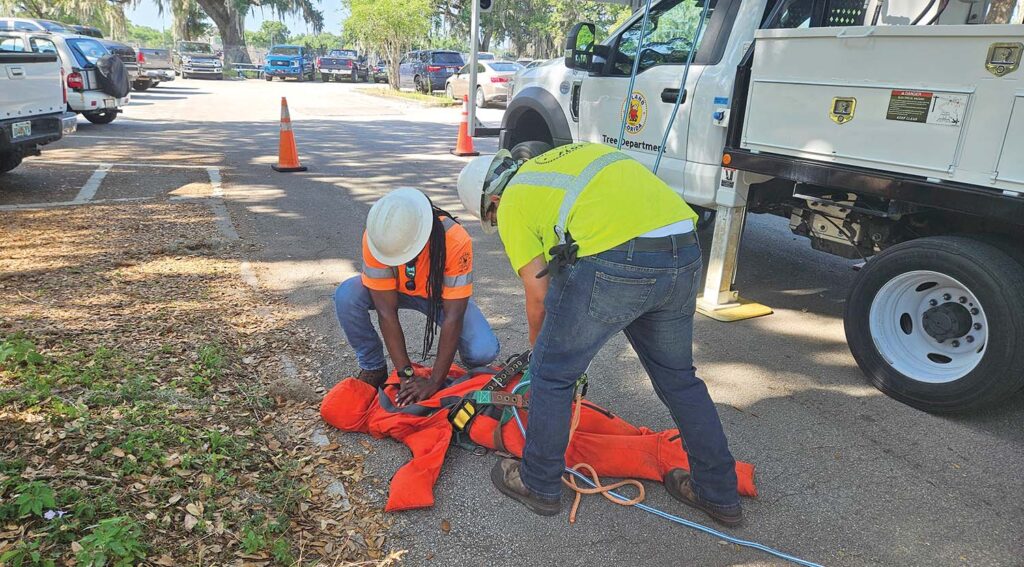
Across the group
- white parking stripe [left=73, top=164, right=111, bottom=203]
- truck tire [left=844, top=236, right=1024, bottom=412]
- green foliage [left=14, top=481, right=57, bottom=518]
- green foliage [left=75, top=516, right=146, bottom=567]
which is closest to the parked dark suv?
white parking stripe [left=73, top=164, right=111, bottom=203]

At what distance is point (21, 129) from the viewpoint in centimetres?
754

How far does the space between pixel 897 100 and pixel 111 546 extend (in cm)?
408

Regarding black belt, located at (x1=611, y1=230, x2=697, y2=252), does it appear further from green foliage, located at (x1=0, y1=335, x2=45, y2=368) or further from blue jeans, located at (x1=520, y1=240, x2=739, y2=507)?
green foliage, located at (x1=0, y1=335, x2=45, y2=368)

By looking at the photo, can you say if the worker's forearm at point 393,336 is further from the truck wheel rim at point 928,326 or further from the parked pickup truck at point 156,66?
the parked pickup truck at point 156,66

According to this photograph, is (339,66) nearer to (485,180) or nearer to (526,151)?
(526,151)

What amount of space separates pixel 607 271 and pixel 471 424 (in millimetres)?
1231

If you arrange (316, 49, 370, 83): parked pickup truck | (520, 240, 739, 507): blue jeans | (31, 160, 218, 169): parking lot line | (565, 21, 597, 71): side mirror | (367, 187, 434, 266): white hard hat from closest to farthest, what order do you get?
(520, 240, 739, 507): blue jeans < (367, 187, 434, 266): white hard hat < (565, 21, 597, 71): side mirror < (31, 160, 218, 169): parking lot line < (316, 49, 370, 83): parked pickup truck

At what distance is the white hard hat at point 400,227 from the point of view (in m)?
3.08

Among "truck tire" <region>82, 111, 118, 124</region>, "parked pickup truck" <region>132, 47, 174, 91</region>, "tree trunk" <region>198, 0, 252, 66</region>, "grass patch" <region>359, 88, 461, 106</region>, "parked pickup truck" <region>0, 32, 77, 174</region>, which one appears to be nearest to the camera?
"parked pickup truck" <region>0, 32, 77, 174</region>

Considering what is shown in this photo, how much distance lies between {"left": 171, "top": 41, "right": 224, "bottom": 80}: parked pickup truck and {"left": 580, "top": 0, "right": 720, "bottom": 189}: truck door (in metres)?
35.7

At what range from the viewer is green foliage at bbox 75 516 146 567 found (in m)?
2.23

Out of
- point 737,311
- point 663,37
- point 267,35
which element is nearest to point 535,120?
point 663,37

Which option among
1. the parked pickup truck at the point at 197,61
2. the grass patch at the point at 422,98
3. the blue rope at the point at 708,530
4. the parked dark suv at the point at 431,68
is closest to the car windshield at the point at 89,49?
the grass patch at the point at 422,98

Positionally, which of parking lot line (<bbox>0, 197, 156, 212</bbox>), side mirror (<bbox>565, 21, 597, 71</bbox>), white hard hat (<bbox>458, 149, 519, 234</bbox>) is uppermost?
side mirror (<bbox>565, 21, 597, 71</bbox>)
